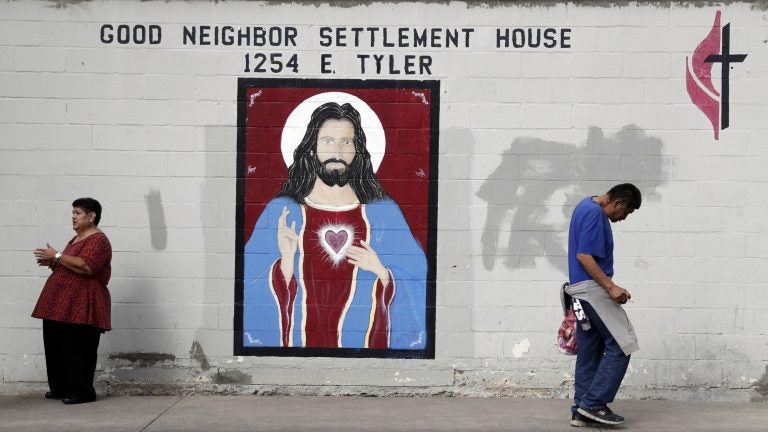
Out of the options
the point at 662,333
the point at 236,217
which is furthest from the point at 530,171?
the point at 236,217

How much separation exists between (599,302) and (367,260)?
2149mm

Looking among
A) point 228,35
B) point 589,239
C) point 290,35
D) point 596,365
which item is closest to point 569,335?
point 596,365

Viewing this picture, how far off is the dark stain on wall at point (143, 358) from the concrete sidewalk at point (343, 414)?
0.29 metres

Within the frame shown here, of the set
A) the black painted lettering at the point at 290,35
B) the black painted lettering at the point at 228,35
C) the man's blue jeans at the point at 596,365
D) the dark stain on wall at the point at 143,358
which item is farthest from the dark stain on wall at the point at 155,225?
the man's blue jeans at the point at 596,365

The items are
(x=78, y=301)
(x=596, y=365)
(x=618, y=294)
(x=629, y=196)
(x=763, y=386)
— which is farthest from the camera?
(x=763, y=386)

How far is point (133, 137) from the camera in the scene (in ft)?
29.5

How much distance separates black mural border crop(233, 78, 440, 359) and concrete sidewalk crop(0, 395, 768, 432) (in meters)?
0.37

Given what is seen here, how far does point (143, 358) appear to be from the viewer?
902 centimetres

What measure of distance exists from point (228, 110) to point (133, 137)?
31.8 inches

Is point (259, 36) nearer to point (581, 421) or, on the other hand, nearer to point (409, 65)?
point (409, 65)

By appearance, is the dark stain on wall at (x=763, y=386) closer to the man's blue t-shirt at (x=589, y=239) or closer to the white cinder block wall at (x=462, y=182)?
the white cinder block wall at (x=462, y=182)

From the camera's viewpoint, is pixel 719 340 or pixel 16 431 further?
pixel 719 340

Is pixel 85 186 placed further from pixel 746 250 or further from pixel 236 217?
pixel 746 250

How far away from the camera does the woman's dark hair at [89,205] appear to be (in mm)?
8531
